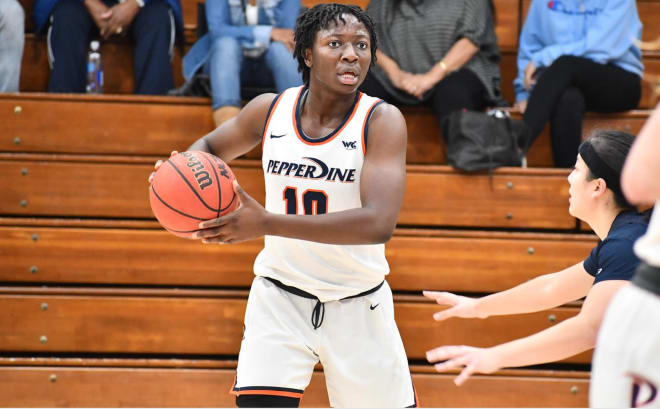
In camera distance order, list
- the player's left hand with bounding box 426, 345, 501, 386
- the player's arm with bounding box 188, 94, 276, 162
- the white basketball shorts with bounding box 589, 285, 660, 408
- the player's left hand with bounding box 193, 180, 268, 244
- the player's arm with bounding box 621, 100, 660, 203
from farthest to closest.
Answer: the player's arm with bounding box 188, 94, 276, 162
the player's left hand with bounding box 193, 180, 268, 244
the player's left hand with bounding box 426, 345, 501, 386
the white basketball shorts with bounding box 589, 285, 660, 408
the player's arm with bounding box 621, 100, 660, 203

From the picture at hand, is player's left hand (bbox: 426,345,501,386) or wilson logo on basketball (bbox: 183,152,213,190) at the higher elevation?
wilson logo on basketball (bbox: 183,152,213,190)

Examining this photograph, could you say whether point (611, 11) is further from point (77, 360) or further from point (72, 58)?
point (77, 360)

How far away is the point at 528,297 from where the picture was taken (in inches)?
104

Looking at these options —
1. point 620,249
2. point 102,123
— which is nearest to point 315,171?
point 620,249

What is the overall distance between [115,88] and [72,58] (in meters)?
0.45

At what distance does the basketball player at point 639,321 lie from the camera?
145cm

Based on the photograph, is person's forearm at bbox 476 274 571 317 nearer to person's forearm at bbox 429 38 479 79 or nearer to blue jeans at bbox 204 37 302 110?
blue jeans at bbox 204 37 302 110

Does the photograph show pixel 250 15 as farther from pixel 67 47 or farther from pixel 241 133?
pixel 241 133

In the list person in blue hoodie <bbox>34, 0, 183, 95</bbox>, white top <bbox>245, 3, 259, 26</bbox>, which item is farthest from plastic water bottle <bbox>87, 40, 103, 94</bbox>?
white top <bbox>245, 3, 259, 26</bbox>

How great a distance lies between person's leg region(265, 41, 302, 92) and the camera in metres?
4.73

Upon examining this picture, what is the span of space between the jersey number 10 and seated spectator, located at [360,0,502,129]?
2.12 meters

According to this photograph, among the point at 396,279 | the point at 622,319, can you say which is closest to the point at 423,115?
the point at 396,279

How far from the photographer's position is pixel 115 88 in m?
5.43

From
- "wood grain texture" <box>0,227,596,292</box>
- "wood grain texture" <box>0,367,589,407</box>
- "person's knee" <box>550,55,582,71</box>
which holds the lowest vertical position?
"wood grain texture" <box>0,367,589,407</box>
